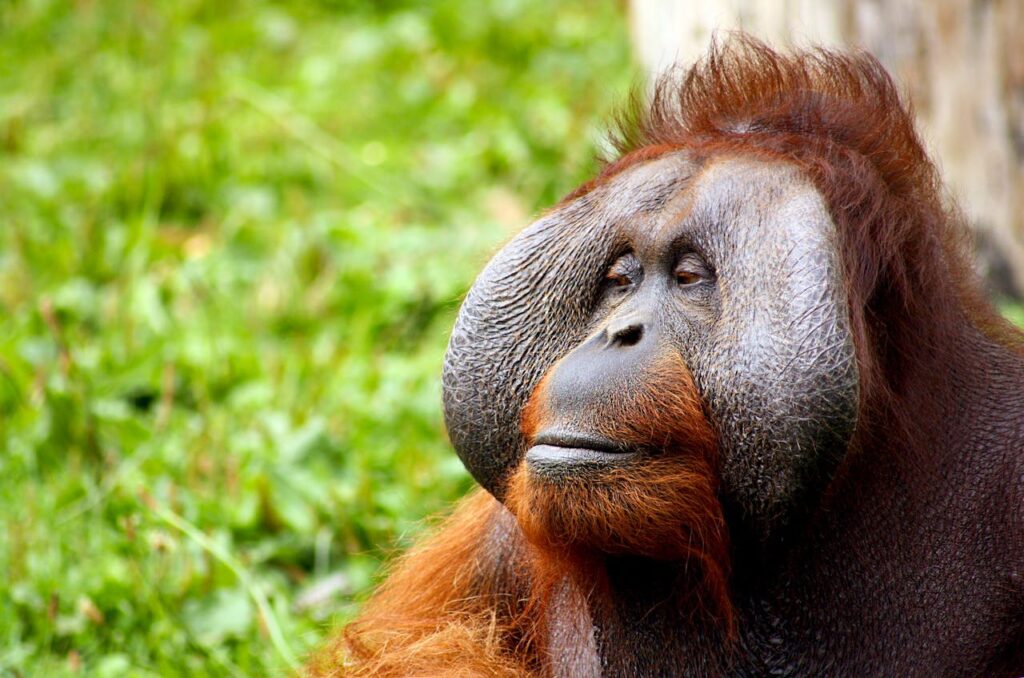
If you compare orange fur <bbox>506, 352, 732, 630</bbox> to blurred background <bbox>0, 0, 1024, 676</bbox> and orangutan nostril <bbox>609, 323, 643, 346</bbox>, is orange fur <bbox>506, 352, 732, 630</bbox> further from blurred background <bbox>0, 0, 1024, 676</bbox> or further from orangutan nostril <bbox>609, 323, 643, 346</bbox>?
blurred background <bbox>0, 0, 1024, 676</bbox>

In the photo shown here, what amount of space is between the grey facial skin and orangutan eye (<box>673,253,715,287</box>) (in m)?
0.01

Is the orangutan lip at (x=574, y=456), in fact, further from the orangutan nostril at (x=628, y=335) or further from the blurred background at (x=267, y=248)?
the blurred background at (x=267, y=248)

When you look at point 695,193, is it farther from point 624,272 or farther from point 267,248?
point 267,248

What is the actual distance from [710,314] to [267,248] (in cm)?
350

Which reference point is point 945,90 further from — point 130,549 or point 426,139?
point 130,549

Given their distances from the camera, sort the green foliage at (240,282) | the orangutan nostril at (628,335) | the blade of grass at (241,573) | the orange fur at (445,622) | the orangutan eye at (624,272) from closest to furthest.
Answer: the orangutan nostril at (628,335), the orangutan eye at (624,272), the orange fur at (445,622), the blade of grass at (241,573), the green foliage at (240,282)

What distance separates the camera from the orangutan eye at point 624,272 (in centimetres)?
245

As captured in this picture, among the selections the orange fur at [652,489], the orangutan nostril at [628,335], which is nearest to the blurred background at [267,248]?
the orangutan nostril at [628,335]

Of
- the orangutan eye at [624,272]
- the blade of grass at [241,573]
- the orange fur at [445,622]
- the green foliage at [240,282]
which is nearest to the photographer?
the orangutan eye at [624,272]

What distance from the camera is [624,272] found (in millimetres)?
2457

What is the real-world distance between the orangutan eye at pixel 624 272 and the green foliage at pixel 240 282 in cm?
74

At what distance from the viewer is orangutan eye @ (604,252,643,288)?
2449 mm

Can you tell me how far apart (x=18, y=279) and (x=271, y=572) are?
187 cm

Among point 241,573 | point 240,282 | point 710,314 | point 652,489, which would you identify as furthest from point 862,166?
point 240,282
